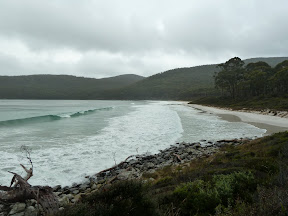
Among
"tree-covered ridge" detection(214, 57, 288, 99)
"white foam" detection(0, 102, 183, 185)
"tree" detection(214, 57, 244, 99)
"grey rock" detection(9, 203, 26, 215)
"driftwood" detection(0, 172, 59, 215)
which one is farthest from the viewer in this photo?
"tree" detection(214, 57, 244, 99)

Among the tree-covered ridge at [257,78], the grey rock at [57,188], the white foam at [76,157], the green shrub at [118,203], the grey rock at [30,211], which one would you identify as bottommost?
the white foam at [76,157]

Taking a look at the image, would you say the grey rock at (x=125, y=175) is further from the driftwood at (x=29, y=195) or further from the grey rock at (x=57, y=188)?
the driftwood at (x=29, y=195)

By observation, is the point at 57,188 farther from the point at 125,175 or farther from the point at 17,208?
the point at 125,175

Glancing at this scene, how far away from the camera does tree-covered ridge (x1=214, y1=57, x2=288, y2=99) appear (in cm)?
4706

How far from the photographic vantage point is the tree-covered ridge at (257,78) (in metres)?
47.1

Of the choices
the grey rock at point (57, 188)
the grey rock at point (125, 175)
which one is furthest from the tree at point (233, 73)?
the grey rock at point (57, 188)

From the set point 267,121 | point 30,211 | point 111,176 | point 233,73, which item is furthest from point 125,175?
point 233,73

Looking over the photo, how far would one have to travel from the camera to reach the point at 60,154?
37.9 feet

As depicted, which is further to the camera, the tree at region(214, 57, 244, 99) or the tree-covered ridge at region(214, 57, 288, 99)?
the tree at region(214, 57, 244, 99)

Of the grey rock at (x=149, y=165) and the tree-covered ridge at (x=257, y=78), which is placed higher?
the tree-covered ridge at (x=257, y=78)

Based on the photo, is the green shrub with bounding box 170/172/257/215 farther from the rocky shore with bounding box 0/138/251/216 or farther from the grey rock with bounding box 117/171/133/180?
the grey rock with bounding box 117/171/133/180

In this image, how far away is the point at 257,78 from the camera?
50719mm

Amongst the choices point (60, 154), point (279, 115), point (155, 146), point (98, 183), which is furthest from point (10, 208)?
point (279, 115)

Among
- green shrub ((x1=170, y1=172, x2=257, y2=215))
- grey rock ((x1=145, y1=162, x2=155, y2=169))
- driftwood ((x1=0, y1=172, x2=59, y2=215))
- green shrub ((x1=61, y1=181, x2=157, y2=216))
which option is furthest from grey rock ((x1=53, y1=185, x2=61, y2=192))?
green shrub ((x1=170, y1=172, x2=257, y2=215))
